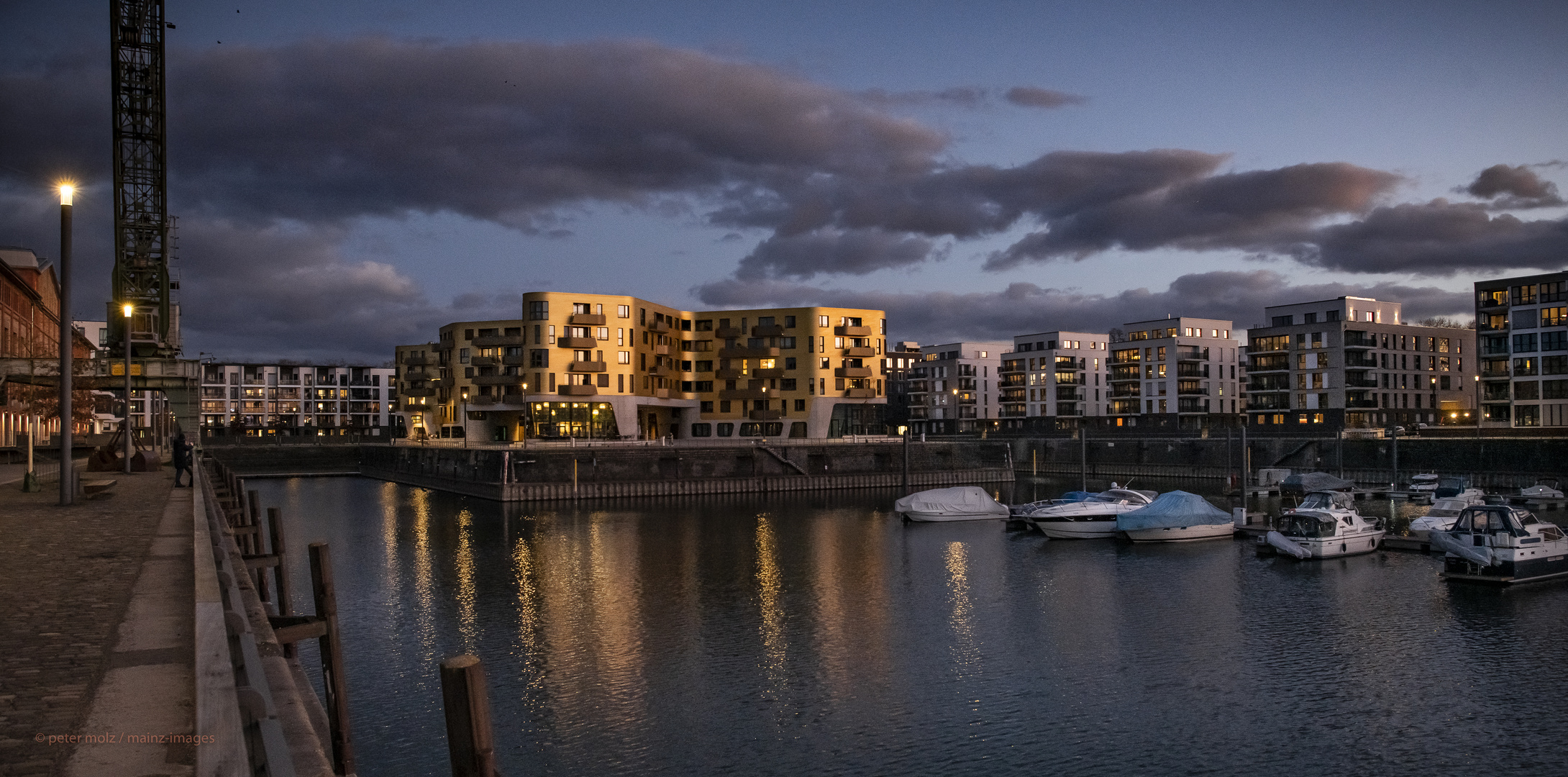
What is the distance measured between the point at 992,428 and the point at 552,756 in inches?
5128

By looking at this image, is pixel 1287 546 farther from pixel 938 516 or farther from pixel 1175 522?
pixel 938 516

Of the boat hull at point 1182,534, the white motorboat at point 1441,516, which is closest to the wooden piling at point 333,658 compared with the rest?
the boat hull at point 1182,534

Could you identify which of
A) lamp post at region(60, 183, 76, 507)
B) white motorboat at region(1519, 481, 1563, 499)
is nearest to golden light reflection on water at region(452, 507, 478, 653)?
lamp post at region(60, 183, 76, 507)

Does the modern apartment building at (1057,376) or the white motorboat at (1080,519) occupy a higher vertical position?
the modern apartment building at (1057,376)

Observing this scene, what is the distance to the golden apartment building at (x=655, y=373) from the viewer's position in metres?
118

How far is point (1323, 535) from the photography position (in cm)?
4762

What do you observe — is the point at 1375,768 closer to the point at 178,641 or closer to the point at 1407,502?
the point at 178,641

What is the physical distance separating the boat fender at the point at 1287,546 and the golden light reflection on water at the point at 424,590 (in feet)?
130

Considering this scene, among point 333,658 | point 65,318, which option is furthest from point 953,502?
point 333,658

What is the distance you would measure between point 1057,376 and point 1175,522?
134394 mm

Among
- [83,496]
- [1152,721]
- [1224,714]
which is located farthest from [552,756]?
[83,496]

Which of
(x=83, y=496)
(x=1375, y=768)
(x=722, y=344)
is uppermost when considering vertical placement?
(x=722, y=344)

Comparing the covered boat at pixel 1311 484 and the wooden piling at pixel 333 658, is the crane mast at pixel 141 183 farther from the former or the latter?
→ the covered boat at pixel 1311 484

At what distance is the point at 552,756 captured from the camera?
22.0 metres
